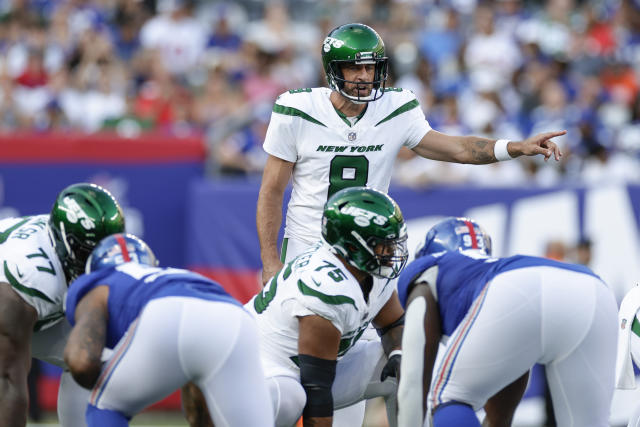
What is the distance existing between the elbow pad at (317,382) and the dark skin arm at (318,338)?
25 mm

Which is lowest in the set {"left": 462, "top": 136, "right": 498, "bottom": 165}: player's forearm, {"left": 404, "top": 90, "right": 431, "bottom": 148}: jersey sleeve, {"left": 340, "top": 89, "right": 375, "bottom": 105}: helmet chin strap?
{"left": 462, "top": 136, "right": 498, "bottom": 165}: player's forearm

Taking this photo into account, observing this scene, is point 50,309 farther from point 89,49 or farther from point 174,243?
point 89,49

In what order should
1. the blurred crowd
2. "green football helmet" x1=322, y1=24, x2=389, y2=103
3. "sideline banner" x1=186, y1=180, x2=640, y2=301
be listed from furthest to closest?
the blurred crowd < "sideline banner" x1=186, y1=180, x2=640, y2=301 < "green football helmet" x1=322, y1=24, x2=389, y2=103

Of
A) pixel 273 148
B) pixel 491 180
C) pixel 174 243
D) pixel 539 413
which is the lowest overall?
pixel 539 413

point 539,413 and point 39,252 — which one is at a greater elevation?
point 39,252

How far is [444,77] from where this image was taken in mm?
11594

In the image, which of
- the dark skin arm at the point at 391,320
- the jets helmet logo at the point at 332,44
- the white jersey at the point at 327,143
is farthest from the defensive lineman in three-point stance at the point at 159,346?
the jets helmet logo at the point at 332,44

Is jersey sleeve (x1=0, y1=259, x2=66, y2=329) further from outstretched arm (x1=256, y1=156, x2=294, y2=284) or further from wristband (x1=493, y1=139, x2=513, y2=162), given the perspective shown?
wristband (x1=493, y1=139, x2=513, y2=162)

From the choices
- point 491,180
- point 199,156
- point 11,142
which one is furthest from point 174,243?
point 491,180

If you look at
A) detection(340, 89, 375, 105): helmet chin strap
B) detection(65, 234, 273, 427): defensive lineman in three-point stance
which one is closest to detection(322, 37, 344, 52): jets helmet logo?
detection(340, 89, 375, 105): helmet chin strap

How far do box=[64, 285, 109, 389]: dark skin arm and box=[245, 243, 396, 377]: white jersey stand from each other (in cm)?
78

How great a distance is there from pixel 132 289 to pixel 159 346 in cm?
30

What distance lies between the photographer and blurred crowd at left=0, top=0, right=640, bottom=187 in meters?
9.96

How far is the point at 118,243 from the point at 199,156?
5250mm
